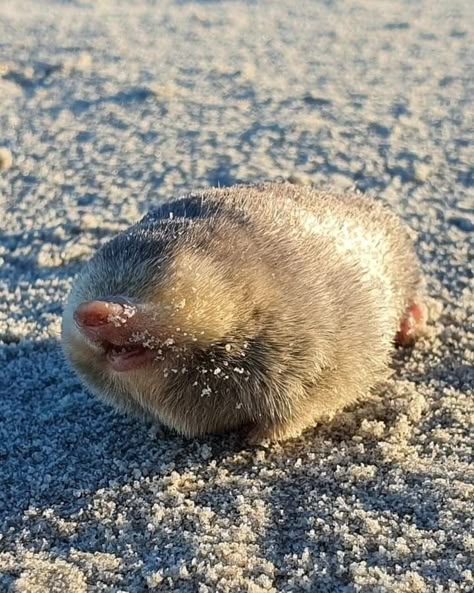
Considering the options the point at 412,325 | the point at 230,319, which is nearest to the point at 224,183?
the point at 412,325

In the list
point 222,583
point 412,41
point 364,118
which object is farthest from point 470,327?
point 412,41

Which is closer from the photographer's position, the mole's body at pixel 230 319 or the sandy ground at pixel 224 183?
the sandy ground at pixel 224 183

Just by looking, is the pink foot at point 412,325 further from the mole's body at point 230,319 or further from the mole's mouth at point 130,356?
the mole's mouth at point 130,356

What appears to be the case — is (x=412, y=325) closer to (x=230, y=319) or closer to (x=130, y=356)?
(x=230, y=319)

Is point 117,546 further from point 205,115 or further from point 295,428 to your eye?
point 205,115

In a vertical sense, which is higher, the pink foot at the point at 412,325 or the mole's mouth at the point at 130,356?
the mole's mouth at the point at 130,356

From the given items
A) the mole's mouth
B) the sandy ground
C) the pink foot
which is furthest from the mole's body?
the pink foot

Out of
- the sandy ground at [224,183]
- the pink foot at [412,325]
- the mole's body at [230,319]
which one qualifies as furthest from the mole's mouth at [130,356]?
the pink foot at [412,325]
